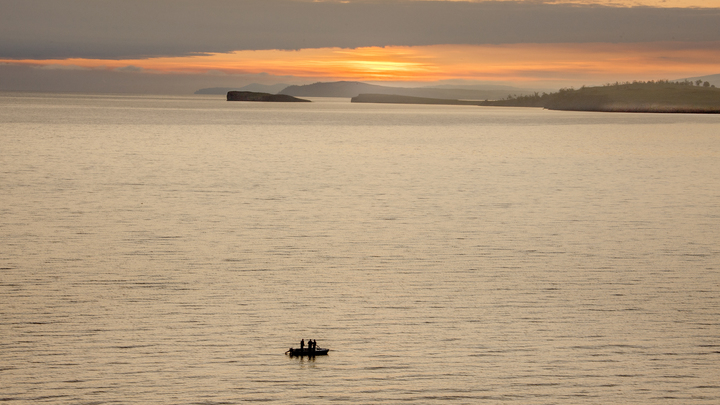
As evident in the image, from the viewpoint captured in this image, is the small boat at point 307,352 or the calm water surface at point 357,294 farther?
the small boat at point 307,352

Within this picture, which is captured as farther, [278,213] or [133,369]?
[278,213]

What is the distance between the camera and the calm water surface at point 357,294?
1427cm

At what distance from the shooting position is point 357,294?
2042 centimetres

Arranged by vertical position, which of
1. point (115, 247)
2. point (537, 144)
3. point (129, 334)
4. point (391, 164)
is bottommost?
point (129, 334)

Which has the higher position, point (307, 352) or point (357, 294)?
point (357, 294)

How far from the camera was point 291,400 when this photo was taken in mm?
13383

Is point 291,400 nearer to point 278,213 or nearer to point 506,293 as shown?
point 506,293

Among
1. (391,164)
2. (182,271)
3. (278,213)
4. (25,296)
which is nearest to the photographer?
(25,296)

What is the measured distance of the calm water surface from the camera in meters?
14.3

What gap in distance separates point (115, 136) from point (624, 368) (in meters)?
96.1

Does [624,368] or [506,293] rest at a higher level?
[506,293]

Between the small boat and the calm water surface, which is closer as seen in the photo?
the calm water surface

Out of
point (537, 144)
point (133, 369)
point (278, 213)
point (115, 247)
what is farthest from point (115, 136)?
point (133, 369)

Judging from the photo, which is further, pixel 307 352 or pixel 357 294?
pixel 357 294
